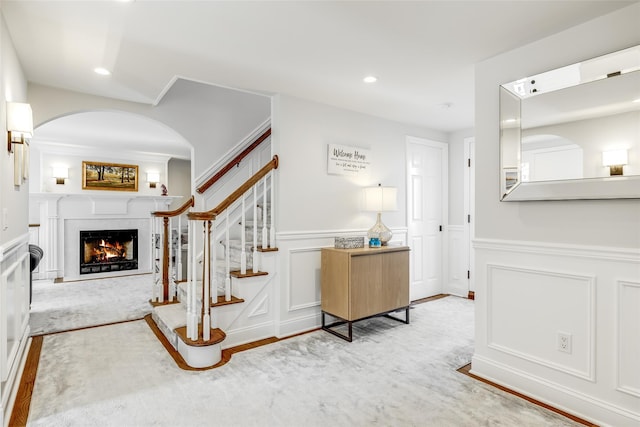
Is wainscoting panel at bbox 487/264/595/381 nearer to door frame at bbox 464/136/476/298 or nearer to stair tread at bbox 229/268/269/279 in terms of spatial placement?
stair tread at bbox 229/268/269/279

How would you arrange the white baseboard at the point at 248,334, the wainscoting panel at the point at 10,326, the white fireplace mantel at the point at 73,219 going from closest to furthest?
the wainscoting panel at the point at 10,326
the white baseboard at the point at 248,334
the white fireplace mantel at the point at 73,219

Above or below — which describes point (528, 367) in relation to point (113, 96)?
below

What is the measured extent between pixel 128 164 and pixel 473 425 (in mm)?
7157

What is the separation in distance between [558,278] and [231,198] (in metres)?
2.41

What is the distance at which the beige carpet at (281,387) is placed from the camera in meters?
1.94

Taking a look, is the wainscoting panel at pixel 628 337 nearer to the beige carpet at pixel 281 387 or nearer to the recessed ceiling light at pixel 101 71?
the beige carpet at pixel 281 387

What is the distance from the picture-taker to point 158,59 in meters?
2.55

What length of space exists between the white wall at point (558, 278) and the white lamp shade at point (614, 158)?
21 cm

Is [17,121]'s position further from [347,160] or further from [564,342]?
[564,342]

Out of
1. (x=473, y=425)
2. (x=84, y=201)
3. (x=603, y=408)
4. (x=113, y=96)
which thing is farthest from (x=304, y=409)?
(x=84, y=201)

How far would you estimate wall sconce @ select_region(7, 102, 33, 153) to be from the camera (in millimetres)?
2150

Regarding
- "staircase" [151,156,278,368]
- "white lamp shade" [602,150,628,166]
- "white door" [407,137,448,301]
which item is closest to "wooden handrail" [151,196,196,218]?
"staircase" [151,156,278,368]

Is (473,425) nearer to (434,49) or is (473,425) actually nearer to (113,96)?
(434,49)

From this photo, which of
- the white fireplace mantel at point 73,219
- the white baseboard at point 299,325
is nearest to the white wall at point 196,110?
the white baseboard at point 299,325
